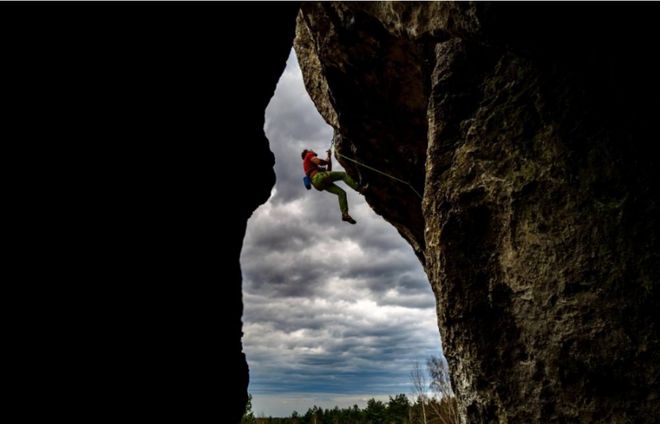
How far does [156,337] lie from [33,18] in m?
2.22

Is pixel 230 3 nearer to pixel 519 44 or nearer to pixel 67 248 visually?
pixel 67 248

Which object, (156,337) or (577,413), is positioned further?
(577,413)

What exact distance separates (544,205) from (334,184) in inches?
329

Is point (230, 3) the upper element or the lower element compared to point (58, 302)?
upper

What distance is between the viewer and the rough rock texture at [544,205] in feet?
18.2

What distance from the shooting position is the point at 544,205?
649cm

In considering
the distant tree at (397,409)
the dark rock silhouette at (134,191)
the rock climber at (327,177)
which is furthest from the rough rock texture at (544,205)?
the distant tree at (397,409)

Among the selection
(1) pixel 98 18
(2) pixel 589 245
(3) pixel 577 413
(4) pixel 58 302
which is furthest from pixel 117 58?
(3) pixel 577 413

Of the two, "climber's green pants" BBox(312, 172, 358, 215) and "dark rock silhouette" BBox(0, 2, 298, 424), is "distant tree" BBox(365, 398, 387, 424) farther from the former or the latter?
"dark rock silhouette" BBox(0, 2, 298, 424)

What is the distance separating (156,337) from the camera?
336 cm

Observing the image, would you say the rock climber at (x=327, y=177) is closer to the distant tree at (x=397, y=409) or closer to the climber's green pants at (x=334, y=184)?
the climber's green pants at (x=334, y=184)

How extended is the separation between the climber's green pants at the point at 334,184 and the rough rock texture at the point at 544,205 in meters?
5.88

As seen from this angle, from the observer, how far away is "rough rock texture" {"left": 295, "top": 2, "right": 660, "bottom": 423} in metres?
5.54

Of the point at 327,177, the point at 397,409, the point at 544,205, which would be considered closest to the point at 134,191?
the point at 544,205
